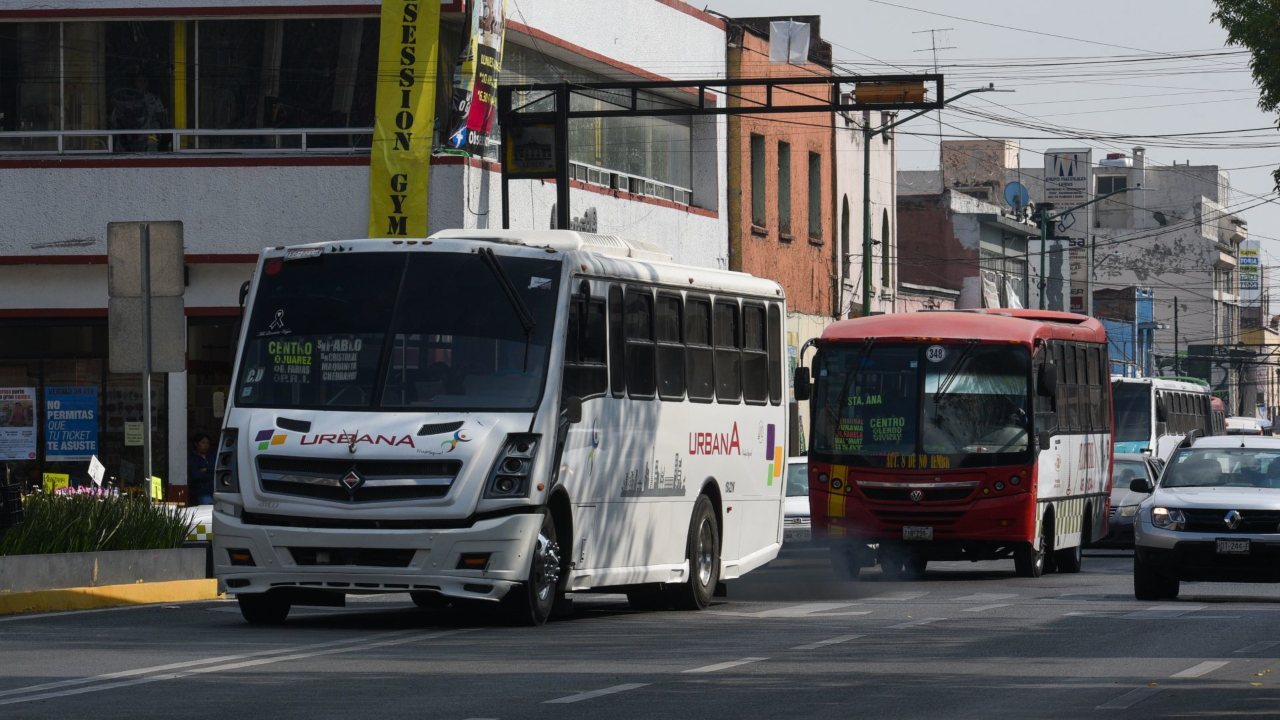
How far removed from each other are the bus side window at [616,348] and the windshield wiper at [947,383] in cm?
847

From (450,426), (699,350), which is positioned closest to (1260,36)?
(699,350)

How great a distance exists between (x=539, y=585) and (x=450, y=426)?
1.40m

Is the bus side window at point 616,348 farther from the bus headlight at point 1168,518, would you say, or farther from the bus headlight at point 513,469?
the bus headlight at point 1168,518

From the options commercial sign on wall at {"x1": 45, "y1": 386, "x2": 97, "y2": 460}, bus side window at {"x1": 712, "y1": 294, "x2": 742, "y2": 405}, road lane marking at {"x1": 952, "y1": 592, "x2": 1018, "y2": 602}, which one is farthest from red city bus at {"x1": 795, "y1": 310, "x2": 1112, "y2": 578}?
commercial sign on wall at {"x1": 45, "y1": 386, "x2": 97, "y2": 460}

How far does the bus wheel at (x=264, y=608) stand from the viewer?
1616 centimetres

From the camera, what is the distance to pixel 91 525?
19.0 meters

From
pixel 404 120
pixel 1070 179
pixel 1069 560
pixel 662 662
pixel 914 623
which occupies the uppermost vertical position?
pixel 1070 179

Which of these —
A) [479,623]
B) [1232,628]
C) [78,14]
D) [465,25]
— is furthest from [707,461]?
[78,14]

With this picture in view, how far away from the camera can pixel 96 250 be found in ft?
103

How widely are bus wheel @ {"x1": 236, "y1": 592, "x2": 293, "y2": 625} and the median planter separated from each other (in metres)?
2.18

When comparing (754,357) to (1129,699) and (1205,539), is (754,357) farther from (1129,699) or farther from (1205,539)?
(1129,699)

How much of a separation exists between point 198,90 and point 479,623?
17548mm

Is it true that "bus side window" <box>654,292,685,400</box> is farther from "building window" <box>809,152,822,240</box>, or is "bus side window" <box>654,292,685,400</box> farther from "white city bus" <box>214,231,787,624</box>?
"building window" <box>809,152,822,240</box>

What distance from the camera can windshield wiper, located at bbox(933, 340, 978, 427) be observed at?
25.2 m
